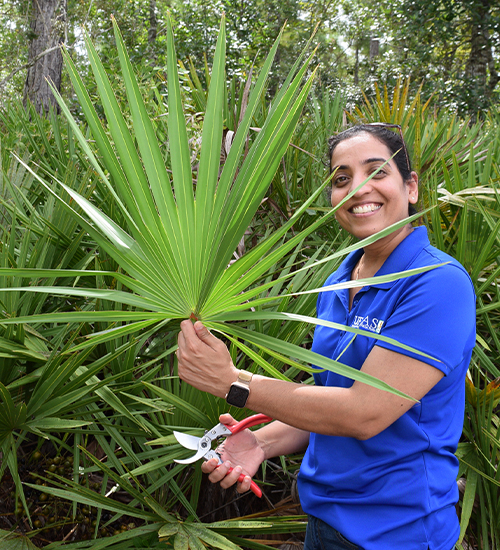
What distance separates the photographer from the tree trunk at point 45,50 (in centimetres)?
728

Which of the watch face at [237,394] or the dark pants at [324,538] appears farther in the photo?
the dark pants at [324,538]

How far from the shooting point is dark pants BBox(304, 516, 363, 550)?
4.23 ft

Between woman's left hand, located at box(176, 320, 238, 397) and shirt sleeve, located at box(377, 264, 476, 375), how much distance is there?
37 cm

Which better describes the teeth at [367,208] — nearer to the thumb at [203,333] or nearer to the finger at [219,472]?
the thumb at [203,333]

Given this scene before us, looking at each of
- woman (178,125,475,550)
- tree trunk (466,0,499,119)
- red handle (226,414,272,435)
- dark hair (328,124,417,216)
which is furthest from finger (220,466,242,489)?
tree trunk (466,0,499,119)

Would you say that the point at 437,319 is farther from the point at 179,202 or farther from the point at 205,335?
the point at 179,202

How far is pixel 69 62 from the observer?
97cm

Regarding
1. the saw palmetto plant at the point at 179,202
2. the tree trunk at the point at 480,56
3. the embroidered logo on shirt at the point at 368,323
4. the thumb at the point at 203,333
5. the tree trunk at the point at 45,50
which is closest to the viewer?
the saw palmetto plant at the point at 179,202

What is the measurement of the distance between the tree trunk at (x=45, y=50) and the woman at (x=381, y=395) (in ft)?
22.3

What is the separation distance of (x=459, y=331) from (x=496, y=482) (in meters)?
0.81

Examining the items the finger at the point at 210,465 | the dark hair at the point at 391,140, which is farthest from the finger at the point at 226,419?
the dark hair at the point at 391,140

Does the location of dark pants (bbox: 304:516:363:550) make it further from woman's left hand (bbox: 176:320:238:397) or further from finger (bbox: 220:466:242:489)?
woman's left hand (bbox: 176:320:238:397)

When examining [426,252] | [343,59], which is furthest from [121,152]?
[343,59]

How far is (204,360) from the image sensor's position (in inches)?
45.1
